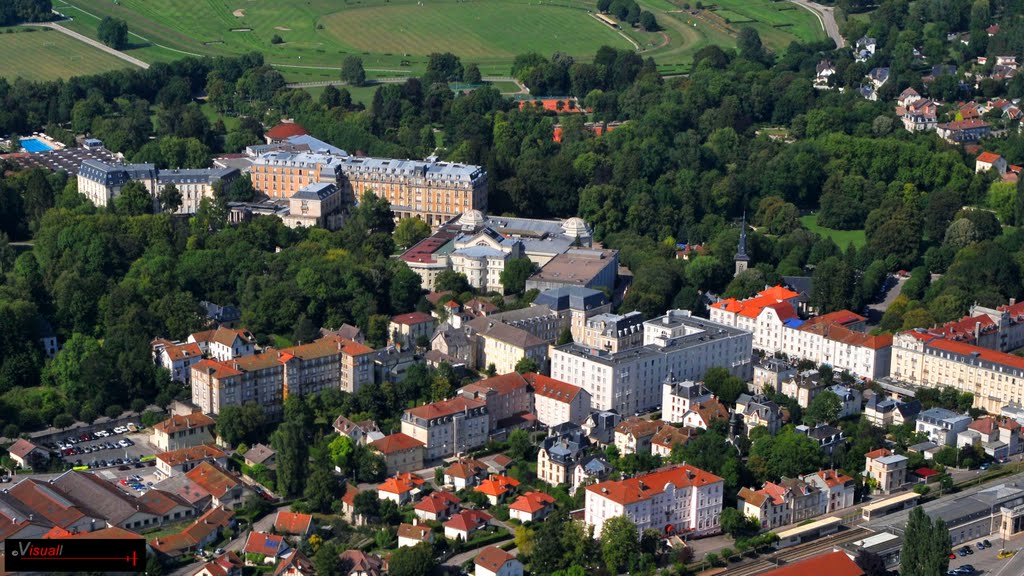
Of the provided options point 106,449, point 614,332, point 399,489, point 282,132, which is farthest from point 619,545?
point 282,132

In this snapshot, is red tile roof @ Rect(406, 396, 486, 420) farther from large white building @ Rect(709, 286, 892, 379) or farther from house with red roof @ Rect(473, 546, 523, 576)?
large white building @ Rect(709, 286, 892, 379)

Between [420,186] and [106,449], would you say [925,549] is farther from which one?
[420,186]

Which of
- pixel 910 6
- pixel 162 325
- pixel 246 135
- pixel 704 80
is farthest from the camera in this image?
pixel 910 6

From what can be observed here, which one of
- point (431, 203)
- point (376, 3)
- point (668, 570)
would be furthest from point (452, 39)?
point (668, 570)

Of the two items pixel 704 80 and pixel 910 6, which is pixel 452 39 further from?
pixel 910 6

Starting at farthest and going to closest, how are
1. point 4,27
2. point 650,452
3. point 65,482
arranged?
point 4,27, point 650,452, point 65,482

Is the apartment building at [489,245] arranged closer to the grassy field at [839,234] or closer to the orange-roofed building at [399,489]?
the grassy field at [839,234]

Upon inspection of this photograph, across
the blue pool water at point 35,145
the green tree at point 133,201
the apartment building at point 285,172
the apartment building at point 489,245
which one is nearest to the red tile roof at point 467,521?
the apartment building at point 489,245
